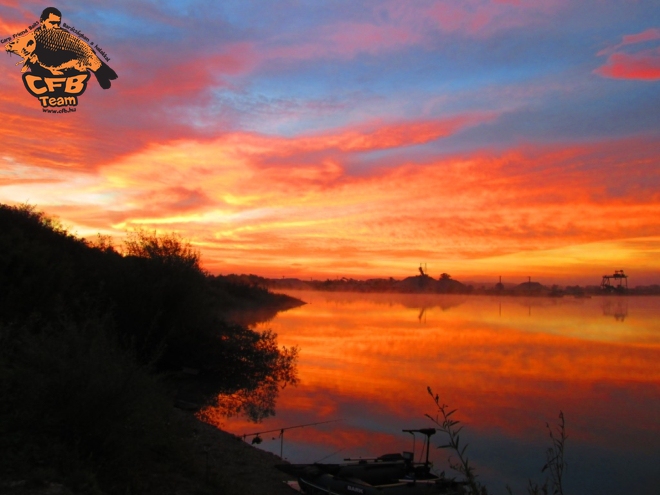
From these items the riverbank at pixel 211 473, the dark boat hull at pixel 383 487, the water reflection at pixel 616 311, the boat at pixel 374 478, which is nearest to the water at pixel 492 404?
the riverbank at pixel 211 473

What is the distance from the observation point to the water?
11.1 m

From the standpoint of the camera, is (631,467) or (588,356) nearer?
(631,467)

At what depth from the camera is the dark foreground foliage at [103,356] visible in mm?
6629

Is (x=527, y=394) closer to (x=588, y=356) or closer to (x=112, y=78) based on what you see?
(x=588, y=356)

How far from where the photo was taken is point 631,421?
1450 centimetres

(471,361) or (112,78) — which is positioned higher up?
(112,78)


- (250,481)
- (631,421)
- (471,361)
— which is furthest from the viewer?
(471,361)

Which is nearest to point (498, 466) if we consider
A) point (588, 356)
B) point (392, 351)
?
point (392, 351)

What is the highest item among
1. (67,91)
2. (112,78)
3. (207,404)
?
(112,78)

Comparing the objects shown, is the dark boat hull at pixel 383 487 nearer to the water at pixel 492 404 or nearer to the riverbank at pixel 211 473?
the riverbank at pixel 211 473

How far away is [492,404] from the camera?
51.6 feet

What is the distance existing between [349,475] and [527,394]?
35.0 ft

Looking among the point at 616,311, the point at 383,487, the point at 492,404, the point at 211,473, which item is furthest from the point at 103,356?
the point at 616,311

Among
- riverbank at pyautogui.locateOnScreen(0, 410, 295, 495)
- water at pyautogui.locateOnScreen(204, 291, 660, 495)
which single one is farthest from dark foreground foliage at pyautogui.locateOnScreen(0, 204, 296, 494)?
water at pyautogui.locateOnScreen(204, 291, 660, 495)
